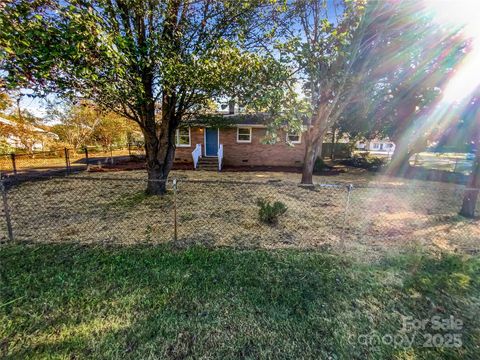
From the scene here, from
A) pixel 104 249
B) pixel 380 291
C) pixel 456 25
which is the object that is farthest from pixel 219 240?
pixel 456 25

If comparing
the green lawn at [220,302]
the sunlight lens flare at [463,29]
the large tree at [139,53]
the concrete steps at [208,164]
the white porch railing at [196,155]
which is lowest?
the green lawn at [220,302]

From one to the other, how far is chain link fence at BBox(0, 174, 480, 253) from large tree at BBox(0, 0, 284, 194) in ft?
4.58

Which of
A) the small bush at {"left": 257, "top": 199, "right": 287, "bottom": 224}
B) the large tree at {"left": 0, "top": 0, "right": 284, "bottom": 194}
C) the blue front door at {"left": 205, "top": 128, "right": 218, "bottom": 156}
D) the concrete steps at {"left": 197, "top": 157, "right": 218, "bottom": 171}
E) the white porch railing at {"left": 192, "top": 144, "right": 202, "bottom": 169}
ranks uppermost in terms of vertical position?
the large tree at {"left": 0, "top": 0, "right": 284, "bottom": 194}

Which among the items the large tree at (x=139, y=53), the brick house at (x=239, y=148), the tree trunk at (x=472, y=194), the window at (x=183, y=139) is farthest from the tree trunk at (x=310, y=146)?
the window at (x=183, y=139)

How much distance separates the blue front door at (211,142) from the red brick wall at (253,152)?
13.2 inches

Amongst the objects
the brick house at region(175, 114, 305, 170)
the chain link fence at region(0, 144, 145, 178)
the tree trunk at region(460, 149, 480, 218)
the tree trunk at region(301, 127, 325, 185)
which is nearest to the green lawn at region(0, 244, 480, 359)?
the tree trunk at region(460, 149, 480, 218)

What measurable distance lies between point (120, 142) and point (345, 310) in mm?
26833

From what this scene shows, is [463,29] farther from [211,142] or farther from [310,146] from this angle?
[211,142]

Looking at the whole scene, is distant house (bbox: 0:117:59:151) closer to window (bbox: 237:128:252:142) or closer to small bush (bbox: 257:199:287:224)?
window (bbox: 237:128:252:142)

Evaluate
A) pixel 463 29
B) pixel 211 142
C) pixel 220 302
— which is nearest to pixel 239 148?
pixel 211 142

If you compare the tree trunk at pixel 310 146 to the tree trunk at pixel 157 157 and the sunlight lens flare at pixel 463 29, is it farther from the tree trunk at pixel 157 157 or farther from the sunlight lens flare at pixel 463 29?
the tree trunk at pixel 157 157

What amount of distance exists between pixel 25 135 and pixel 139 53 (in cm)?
1557

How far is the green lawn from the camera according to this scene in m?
1.95

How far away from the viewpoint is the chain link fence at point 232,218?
13.0 feet
